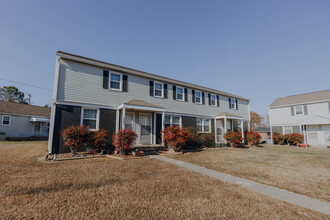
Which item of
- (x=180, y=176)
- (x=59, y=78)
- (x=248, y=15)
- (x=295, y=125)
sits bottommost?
(x=180, y=176)

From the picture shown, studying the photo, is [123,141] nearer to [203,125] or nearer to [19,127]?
[203,125]

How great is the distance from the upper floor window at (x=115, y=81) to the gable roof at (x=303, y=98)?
22.9 metres

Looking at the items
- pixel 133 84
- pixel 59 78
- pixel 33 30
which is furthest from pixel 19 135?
pixel 133 84

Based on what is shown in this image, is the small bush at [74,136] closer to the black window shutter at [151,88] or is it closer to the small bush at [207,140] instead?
the black window shutter at [151,88]

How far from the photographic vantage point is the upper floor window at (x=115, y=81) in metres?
10.6

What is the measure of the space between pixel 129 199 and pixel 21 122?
23713mm

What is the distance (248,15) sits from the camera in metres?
11.1

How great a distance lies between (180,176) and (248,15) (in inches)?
492

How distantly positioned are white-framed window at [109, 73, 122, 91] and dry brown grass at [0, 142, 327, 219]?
6.89m

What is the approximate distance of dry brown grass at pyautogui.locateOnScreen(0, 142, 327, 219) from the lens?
2697 millimetres

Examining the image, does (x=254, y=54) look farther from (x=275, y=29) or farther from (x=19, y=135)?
(x=19, y=135)

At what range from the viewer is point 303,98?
20859 mm

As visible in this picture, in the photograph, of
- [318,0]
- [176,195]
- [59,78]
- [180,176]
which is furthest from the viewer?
[318,0]

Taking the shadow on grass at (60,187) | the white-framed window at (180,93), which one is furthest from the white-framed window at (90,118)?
the white-framed window at (180,93)
